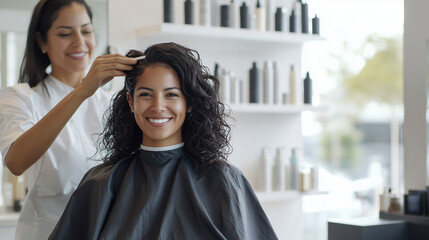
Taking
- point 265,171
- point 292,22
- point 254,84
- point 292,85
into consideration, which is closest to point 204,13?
point 254,84

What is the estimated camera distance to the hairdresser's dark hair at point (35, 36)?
7.11 feet

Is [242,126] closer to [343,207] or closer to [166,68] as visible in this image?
[166,68]

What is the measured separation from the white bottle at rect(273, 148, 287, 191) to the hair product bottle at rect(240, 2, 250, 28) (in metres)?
0.84

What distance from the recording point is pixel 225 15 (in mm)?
3436

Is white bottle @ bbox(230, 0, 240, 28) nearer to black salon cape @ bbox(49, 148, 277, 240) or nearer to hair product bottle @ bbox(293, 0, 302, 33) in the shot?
hair product bottle @ bbox(293, 0, 302, 33)

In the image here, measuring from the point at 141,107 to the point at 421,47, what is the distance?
1894 mm

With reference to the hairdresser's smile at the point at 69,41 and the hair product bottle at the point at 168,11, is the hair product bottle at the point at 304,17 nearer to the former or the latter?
the hair product bottle at the point at 168,11

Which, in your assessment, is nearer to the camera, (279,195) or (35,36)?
(35,36)

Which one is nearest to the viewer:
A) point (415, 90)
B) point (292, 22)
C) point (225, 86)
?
point (415, 90)

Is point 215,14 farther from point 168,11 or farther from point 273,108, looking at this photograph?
point 273,108

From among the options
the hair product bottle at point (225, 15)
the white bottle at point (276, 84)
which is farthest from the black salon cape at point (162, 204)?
the white bottle at point (276, 84)

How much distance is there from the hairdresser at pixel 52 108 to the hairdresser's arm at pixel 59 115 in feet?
0.31

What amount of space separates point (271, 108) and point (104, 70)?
77.8 inches

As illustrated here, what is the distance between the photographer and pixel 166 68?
1.89 m
